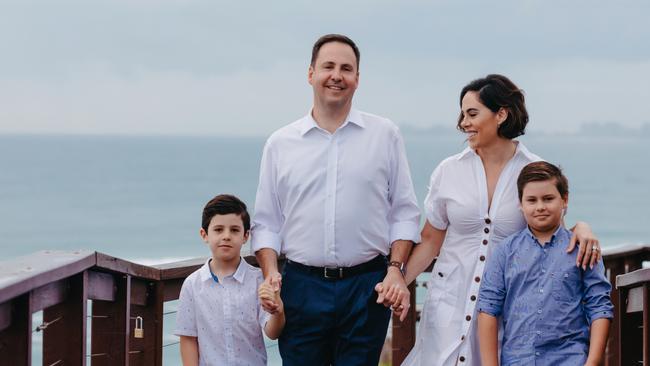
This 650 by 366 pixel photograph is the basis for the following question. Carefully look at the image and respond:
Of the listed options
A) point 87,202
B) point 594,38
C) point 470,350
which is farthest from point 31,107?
point 470,350

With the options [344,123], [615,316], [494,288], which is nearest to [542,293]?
[494,288]

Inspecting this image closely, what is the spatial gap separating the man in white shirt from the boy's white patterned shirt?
121 mm

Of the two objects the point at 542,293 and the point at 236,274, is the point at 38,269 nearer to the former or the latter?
the point at 236,274

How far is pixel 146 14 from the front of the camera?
90.2 meters

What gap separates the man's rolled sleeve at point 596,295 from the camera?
384cm

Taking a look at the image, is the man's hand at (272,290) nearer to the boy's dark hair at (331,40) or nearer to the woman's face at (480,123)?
the boy's dark hair at (331,40)

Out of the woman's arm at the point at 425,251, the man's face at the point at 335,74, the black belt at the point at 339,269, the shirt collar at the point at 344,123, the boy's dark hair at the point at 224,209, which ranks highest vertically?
the man's face at the point at 335,74

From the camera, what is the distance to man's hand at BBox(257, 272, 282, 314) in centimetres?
389

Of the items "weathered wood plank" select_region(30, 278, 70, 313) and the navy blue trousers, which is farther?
the navy blue trousers

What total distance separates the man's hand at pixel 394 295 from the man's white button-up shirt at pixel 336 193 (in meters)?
0.14

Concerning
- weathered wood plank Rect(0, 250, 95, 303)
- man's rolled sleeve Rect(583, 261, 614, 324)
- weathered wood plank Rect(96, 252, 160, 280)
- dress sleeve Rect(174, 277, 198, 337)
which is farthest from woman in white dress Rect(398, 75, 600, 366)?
weathered wood plank Rect(0, 250, 95, 303)

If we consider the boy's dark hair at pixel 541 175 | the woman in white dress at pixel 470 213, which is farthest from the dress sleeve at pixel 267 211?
the boy's dark hair at pixel 541 175

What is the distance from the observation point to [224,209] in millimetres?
4223

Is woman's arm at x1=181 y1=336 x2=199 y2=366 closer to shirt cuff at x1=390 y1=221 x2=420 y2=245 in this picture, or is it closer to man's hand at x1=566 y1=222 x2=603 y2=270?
shirt cuff at x1=390 y1=221 x2=420 y2=245
